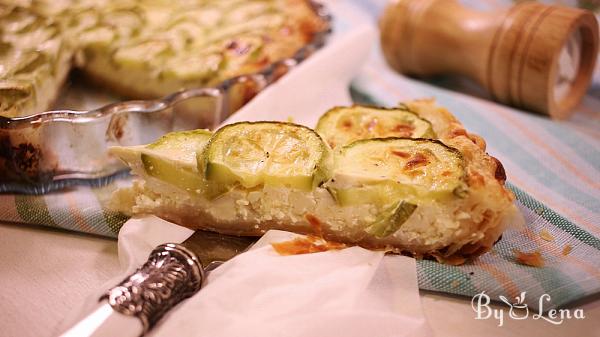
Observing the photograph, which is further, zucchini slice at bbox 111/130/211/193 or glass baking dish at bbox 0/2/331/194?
glass baking dish at bbox 0/2/331/194

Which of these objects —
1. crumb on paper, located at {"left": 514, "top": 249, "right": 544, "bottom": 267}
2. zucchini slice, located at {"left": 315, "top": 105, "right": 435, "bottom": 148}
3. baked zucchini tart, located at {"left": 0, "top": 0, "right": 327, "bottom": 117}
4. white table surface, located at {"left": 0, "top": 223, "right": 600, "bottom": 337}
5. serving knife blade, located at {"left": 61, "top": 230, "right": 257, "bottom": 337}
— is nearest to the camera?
serving knife blade, located at {"left": 61, "top": 230, "right": 257, "bottom": 337}

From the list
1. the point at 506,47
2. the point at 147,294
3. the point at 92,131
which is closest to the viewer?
the point at 147,294

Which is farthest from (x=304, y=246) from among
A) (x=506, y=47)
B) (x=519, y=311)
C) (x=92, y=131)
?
(x=506, y=47)

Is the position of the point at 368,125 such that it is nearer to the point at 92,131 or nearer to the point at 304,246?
the point at 304,246

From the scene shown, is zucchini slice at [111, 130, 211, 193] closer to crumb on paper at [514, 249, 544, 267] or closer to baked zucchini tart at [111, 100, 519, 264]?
baked zucchini tart at [111, 100, 519, 264]

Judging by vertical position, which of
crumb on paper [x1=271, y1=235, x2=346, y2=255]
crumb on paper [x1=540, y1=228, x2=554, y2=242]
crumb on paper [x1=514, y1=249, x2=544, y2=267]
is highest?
crumb on paper [x1=271, y1=235, x2=346, y2=255]

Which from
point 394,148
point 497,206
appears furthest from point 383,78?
point 497,206

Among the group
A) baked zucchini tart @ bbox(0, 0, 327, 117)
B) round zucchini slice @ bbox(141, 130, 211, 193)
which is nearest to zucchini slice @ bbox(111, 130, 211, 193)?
round zucchini slice @ bbox(141, 130, 211, 193)
